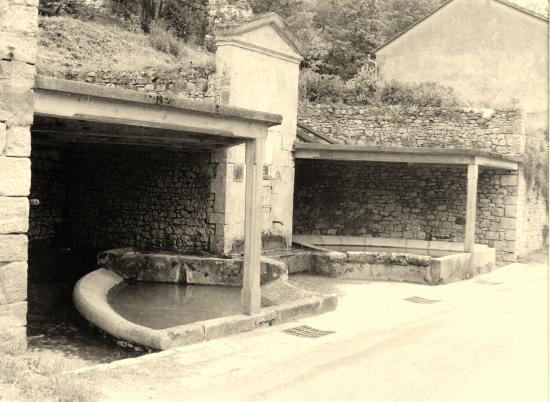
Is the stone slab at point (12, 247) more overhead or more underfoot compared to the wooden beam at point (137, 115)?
more underfoot

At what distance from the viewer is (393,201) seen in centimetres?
1614

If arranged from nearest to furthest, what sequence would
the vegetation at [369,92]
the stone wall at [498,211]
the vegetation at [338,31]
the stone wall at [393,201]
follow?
the stone wall at [498,211] < the stone wall at [393,201] < the vegetation at [369,92] < the vegetation at [338,31]

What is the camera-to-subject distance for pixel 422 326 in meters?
7.90

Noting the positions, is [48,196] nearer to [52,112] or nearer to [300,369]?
[52,112]

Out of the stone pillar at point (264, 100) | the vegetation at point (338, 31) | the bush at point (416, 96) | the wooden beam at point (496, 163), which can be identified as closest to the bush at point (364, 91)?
the bush at point (416, 96)

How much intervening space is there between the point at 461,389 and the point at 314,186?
11386 millimetres

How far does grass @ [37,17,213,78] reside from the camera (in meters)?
17.2

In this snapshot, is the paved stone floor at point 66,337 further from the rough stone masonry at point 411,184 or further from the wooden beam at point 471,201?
the rough stone masonry at point 411,184

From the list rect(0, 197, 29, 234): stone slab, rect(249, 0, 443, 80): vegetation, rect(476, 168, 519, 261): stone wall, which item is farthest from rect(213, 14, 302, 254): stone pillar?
rect(249, 0, 443, 80): vegetation

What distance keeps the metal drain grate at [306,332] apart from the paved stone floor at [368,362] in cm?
12

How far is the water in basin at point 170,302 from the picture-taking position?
8.42 meters

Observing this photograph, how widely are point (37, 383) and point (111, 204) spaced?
8.71 m

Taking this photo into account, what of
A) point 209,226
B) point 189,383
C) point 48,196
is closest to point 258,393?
point 189,383

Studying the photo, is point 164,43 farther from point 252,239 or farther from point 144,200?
point 252,239
